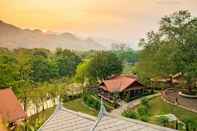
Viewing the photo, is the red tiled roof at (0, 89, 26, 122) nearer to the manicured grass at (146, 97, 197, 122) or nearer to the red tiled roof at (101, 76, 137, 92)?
the manicured grass at (146, 97, 197, 122)

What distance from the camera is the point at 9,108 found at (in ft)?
52.0

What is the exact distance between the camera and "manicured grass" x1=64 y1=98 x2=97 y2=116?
19.8 meters

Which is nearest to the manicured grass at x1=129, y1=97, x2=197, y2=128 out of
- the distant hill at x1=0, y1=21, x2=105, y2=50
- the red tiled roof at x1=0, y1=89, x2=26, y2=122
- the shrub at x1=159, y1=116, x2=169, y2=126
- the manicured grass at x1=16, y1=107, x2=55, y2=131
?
the shrub at x1=159, y1=116, x2=169, y2=126

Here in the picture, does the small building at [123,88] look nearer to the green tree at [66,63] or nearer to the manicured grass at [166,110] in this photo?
the manicured grass at [166,110]

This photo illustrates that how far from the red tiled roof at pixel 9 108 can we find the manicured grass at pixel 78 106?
464 cm

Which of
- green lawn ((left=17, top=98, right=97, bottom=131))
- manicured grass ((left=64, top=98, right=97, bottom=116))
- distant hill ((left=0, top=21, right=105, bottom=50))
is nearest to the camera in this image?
green lawn ((left=17, top=98, right=97, bottom=131))

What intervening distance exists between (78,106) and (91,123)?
551 inches

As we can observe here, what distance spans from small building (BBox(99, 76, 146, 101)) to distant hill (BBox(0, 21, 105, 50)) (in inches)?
3474

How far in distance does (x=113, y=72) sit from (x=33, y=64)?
6.19 metres

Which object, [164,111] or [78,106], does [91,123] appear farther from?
[78,106]

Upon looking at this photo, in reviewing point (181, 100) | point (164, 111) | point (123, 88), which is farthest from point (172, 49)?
point (123, 88)

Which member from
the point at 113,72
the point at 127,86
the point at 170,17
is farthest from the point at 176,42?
the point at 113,72

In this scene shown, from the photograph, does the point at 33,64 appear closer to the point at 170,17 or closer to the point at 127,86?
the point at 127,86

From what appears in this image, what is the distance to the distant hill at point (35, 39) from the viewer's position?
119894 mm
